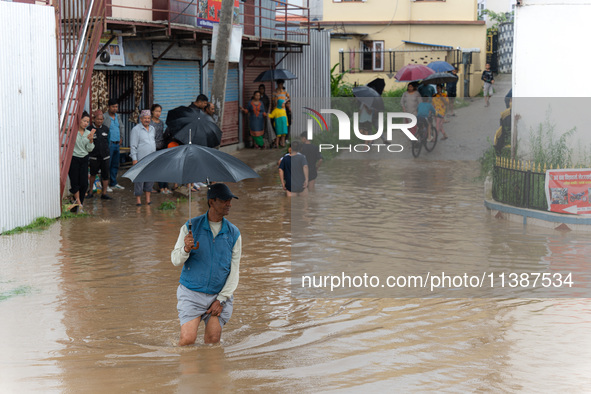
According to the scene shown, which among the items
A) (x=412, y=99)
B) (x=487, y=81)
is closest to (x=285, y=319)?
(x=412, y=99)

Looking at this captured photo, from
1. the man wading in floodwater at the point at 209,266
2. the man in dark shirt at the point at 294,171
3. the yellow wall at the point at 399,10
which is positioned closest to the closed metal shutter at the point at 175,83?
the man in dark shirt at the point at 294,171

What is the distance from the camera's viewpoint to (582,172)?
12414 millimetres

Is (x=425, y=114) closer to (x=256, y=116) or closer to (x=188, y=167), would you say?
(x=256, y=116)

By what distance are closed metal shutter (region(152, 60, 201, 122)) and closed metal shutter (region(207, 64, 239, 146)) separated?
2.29 meters

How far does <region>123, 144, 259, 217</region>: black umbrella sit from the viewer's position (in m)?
6.29

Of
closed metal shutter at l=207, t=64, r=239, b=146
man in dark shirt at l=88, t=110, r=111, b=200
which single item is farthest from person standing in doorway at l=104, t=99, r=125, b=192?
closed metal shutter at l=207, t=64, r=239, b=146

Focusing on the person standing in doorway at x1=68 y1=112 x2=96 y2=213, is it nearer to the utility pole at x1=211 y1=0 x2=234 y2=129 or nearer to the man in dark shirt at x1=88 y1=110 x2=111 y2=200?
the man in dark shirt at x1=88 y1=110 x2=111 y2=200

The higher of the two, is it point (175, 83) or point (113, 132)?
point (175, 83)

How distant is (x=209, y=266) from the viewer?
654cm

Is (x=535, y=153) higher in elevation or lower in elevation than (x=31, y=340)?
higher

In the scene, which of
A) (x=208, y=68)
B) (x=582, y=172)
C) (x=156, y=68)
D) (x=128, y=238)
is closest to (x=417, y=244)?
(x=582, y=172)

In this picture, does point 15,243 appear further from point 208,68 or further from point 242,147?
point 242,147

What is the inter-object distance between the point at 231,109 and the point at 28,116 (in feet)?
40.1

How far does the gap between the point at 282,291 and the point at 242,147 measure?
53.6ft
